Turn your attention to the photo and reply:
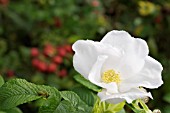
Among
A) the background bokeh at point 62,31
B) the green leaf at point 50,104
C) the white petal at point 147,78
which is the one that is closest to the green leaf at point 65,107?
the green leaf at point 50,104

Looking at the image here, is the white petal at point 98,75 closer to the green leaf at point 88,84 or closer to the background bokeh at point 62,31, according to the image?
the green leaf at point 88,84

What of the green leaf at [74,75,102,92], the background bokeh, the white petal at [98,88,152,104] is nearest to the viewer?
the white petal at [98,88,152,104]

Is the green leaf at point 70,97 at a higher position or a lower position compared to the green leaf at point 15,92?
lower

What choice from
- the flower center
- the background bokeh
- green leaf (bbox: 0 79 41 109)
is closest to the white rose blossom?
the flower center

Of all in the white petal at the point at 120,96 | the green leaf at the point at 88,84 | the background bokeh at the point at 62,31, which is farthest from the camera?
the background bokeh at the point at 62,31

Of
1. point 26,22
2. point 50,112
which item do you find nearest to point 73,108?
point 50,112

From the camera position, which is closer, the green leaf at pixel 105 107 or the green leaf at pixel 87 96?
the green leaf at pixel 105 107

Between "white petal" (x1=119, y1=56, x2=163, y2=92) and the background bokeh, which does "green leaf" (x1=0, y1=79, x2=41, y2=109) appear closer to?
"white petal" (x1=119, y1=56, x2=163, y2=92)

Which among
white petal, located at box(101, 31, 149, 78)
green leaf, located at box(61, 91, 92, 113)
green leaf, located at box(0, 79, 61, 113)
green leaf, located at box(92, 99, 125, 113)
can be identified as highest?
white petal, located at box(101, 31, 149, 78)
